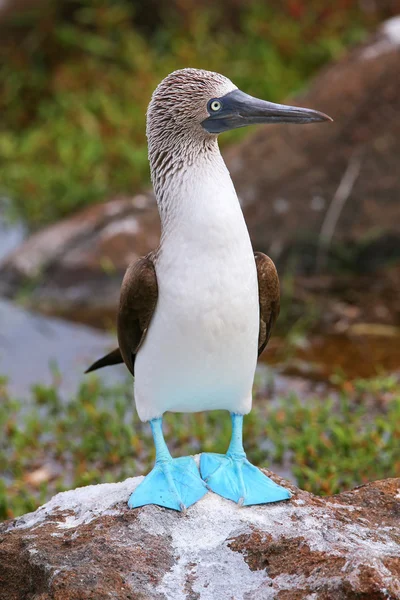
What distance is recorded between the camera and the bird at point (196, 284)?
111 inches

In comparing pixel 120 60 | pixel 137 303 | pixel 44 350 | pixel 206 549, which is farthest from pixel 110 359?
pixel 120 60

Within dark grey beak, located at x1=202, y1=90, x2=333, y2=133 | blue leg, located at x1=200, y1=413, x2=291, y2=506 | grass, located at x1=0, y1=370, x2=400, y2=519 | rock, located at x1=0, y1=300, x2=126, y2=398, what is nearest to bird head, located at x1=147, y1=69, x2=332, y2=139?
dark grey beak, located at x1=202, y1=90, x2=333, y2=133

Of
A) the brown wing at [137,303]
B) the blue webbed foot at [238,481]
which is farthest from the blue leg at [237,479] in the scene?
the brown wing at [137,303]

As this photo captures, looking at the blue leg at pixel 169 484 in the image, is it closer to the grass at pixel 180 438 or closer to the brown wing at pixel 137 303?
the brown wing at pixel 137 303

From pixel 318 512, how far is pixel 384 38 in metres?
4.80

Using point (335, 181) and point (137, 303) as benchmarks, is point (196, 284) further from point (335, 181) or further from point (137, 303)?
point (335, 181)

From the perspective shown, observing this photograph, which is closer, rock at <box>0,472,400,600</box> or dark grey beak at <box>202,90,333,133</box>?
rock at <box>0,472,400,600</box>

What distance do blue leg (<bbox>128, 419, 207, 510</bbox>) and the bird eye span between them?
104cm

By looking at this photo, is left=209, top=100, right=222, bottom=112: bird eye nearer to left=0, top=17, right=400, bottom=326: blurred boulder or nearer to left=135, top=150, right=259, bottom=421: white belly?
left=135, top=150, right=259, bottom=421: white belly

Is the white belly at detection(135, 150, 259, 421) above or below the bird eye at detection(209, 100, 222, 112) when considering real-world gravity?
below

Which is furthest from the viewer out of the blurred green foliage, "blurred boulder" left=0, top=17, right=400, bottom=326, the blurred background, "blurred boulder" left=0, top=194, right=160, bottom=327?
the blurred green foliage

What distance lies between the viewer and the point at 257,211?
21.5 feet

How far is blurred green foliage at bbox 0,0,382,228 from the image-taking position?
26.8 feet

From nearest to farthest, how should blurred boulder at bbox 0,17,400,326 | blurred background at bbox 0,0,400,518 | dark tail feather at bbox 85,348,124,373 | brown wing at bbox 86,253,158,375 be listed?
brown wing at bbox 86,253,158,375 → dark tail feather at bbox 85,348,124,373 → blurred background at bbox 0,0,400,518 → blurred boulder at bbox 0,17,400,326
